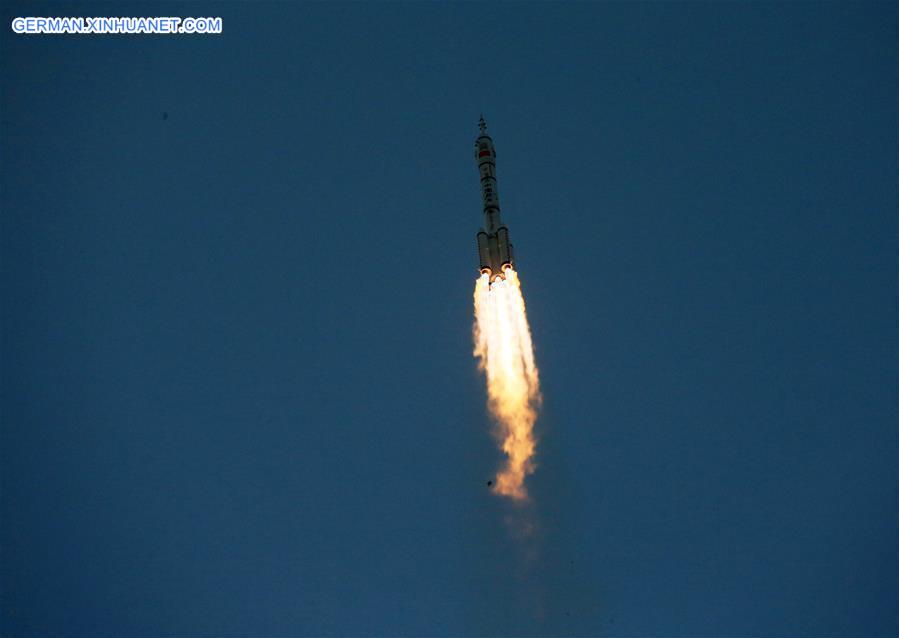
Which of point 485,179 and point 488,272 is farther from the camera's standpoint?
point 485,179

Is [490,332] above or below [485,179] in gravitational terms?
below

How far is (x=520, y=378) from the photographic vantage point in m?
56.0

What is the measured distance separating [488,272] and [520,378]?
31.7ft

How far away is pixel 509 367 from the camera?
55.9 metres

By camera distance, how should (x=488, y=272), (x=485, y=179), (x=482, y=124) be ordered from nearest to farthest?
1. (x=488, y=272)
2. (x=485, y=179)
3. (x=482, y=124)

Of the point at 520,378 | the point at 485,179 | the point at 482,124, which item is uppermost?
the point at 482,124

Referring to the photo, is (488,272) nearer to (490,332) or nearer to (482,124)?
(490,332)

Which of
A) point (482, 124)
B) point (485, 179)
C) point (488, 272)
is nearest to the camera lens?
point (488, 272)

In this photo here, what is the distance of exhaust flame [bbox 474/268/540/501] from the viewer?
5472 centimetres

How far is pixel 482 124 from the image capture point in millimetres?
58906

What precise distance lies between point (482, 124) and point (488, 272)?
574 inches

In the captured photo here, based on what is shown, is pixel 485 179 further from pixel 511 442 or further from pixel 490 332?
pixel 511 442

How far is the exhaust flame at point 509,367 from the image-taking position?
5472 cm

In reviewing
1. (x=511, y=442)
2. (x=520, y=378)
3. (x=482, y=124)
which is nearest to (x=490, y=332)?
(x=520, y=378)
